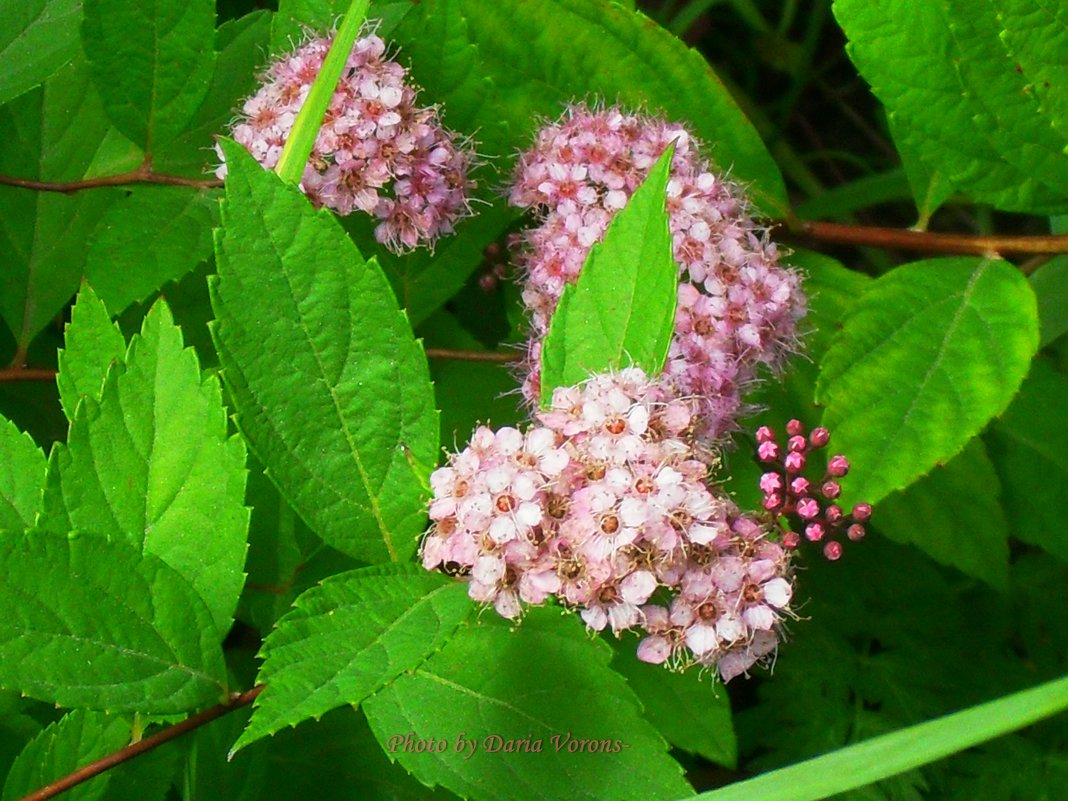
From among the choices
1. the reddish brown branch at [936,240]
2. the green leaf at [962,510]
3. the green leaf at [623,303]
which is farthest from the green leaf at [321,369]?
the green leaf at [962,510]

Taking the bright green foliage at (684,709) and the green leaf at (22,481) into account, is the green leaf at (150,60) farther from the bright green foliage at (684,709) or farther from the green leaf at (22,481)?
the bright green foliage at (684,709)

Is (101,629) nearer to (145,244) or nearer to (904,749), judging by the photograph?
(145,244)

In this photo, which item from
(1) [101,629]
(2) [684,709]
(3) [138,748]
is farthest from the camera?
(2) [684,709]

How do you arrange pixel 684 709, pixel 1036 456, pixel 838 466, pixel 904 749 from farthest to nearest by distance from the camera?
pixel 1036 456 → pixel 684 709 → pixel 838 466 → pixel 904 749

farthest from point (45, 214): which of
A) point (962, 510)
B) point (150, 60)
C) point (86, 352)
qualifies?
point (962, 510)

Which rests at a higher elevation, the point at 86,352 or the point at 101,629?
the point at 86,352

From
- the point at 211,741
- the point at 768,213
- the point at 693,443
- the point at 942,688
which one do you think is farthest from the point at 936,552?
the point at 211,741
